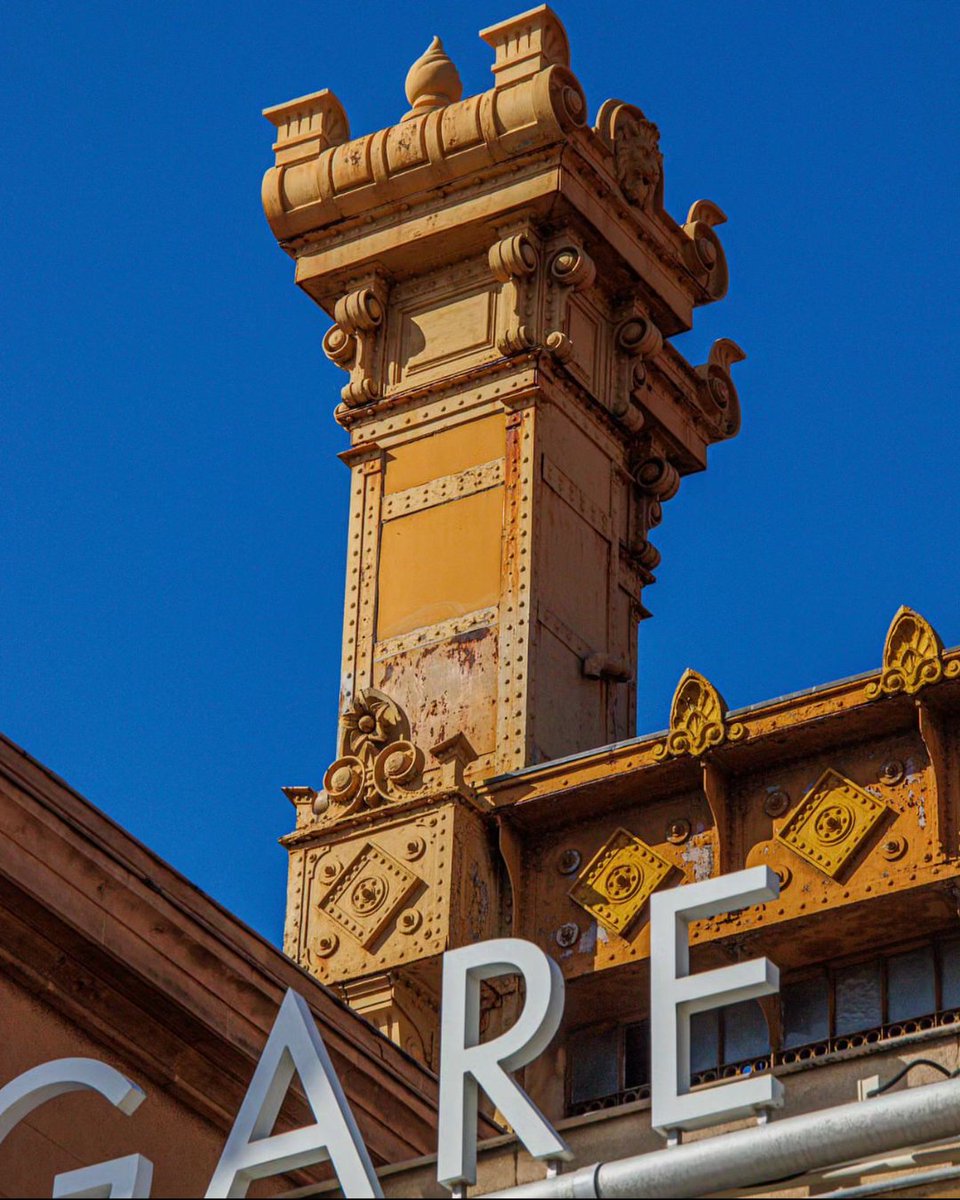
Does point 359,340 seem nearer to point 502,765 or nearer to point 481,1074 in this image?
point 502,765

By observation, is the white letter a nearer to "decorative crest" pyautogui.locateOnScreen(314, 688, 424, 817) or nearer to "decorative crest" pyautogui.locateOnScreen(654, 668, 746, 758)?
"decorative crest" pyautogui.locateOnScreen(654, 668, 746, 758)

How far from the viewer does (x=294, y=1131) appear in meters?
19.9

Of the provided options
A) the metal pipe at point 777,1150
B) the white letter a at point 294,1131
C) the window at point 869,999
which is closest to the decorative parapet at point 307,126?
the window at point 869,999

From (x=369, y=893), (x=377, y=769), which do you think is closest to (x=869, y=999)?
(x=369, y=893)

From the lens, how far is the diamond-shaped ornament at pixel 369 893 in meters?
31.0

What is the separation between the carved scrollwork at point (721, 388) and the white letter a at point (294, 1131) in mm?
16839

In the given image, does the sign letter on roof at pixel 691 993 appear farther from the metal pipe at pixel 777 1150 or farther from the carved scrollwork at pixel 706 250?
the carved scrollwork at pixel 706 250

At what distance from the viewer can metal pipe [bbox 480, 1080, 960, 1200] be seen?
57.6 feet

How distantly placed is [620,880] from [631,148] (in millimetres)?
8607

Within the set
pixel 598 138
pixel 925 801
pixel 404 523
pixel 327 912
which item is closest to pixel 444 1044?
pixel 925 801

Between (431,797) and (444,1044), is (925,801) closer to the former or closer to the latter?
(431,797)

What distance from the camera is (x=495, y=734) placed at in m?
32.0

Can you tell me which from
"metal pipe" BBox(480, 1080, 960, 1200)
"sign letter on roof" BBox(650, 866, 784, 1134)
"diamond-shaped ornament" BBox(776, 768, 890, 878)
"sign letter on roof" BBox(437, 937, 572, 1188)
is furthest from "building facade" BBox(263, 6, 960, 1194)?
"metal pipe" BBox(480, 1080, 960, 1200)

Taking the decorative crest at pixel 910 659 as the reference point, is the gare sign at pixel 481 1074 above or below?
below
